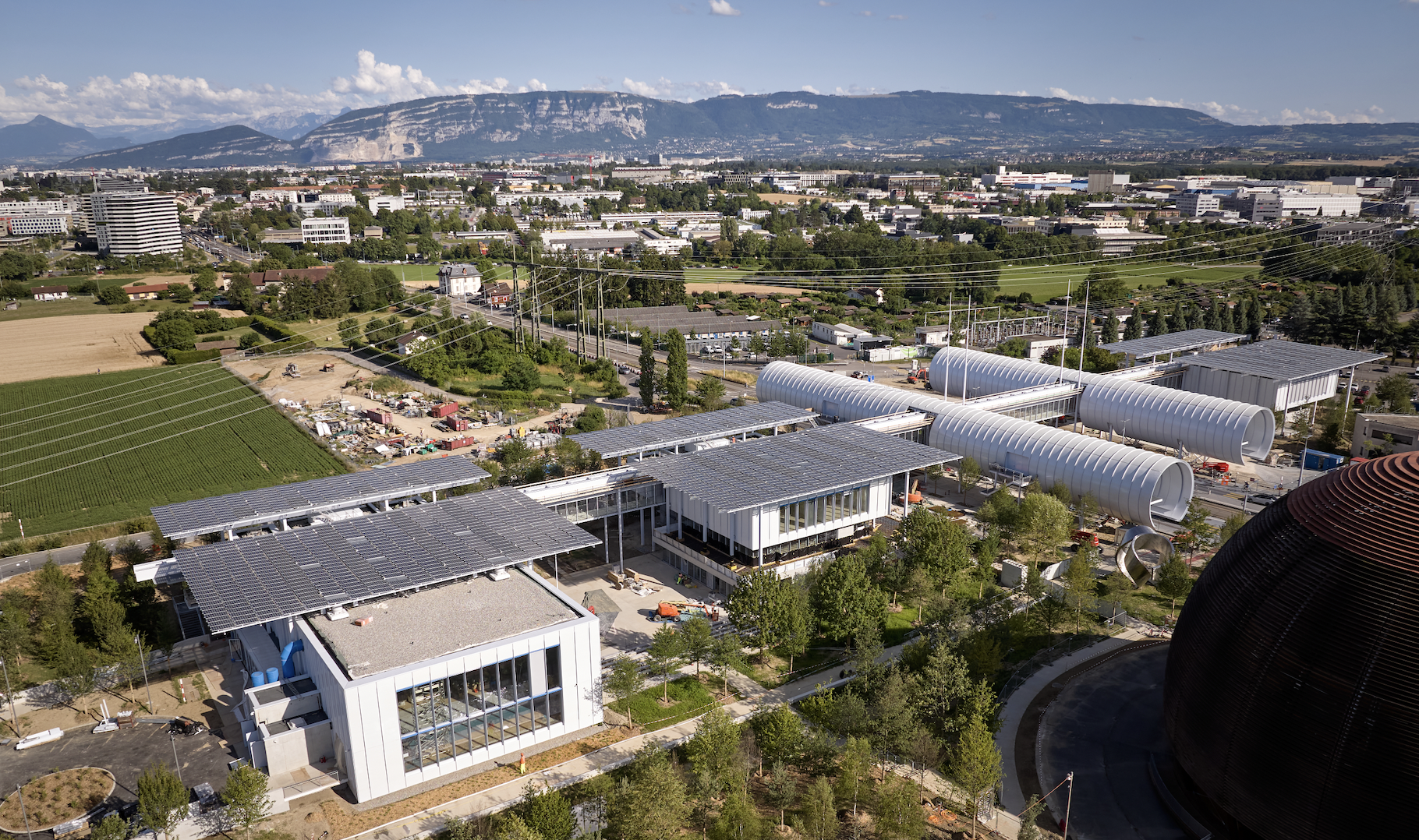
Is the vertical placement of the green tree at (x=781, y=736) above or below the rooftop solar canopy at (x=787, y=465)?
below

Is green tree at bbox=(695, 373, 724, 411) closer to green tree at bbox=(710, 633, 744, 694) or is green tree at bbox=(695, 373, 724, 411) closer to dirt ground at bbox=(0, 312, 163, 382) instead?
green tree at bbox=(710, 633, 744, 694)

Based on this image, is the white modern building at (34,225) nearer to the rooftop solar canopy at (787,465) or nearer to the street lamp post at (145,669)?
the street lamp post at (145,669)

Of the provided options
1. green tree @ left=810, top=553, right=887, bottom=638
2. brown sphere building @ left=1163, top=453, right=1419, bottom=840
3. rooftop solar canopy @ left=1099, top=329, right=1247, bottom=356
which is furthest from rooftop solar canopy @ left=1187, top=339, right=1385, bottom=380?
green tree @ left=810, top=553, right=887, bottom=638

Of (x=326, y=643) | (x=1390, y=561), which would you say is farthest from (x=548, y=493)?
(x=1390, y=561)

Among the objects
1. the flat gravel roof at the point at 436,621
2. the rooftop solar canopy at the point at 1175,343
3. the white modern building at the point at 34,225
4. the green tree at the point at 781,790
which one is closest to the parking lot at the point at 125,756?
the flat gravel roof at the point at 436,621

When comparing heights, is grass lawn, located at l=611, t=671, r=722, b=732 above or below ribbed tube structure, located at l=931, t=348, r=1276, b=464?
below

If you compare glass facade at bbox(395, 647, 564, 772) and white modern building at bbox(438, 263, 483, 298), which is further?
white modern building at bbox(438, 263, 483, 298)

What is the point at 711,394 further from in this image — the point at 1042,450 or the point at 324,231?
the point at 324,231
